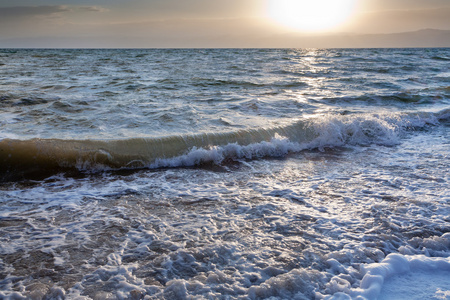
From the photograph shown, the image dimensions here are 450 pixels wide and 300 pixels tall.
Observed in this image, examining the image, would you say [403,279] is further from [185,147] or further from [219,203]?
[185,147]

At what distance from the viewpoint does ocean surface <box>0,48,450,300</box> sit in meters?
2.62

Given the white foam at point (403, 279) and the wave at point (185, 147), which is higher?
the wave at point (185, 147)

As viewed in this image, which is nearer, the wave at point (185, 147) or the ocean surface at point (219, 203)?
the ocean surface at point (219, 203)

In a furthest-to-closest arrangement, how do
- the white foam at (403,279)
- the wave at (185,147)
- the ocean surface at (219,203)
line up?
1. the wave at (185,147)
2. the ocean surface at (219,203)
3. the white foam at (403,279)

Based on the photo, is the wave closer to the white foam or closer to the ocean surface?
the ocean surface

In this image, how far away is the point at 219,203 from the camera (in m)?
4.09

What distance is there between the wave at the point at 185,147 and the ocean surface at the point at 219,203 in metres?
0.03

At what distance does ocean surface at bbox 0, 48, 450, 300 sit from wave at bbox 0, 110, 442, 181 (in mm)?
25

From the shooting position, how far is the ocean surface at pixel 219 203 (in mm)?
2625

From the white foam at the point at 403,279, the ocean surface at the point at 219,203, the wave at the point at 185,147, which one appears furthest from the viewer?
the wave at the point at 185,147

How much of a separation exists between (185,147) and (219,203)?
2.28 meters

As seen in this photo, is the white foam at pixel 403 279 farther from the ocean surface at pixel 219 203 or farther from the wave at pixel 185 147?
the wave at pixel 185 147

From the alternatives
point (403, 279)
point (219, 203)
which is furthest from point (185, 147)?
point (403, 279)

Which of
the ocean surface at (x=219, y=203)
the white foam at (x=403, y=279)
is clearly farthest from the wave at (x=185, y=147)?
the white foam at (x=403, y=279)
